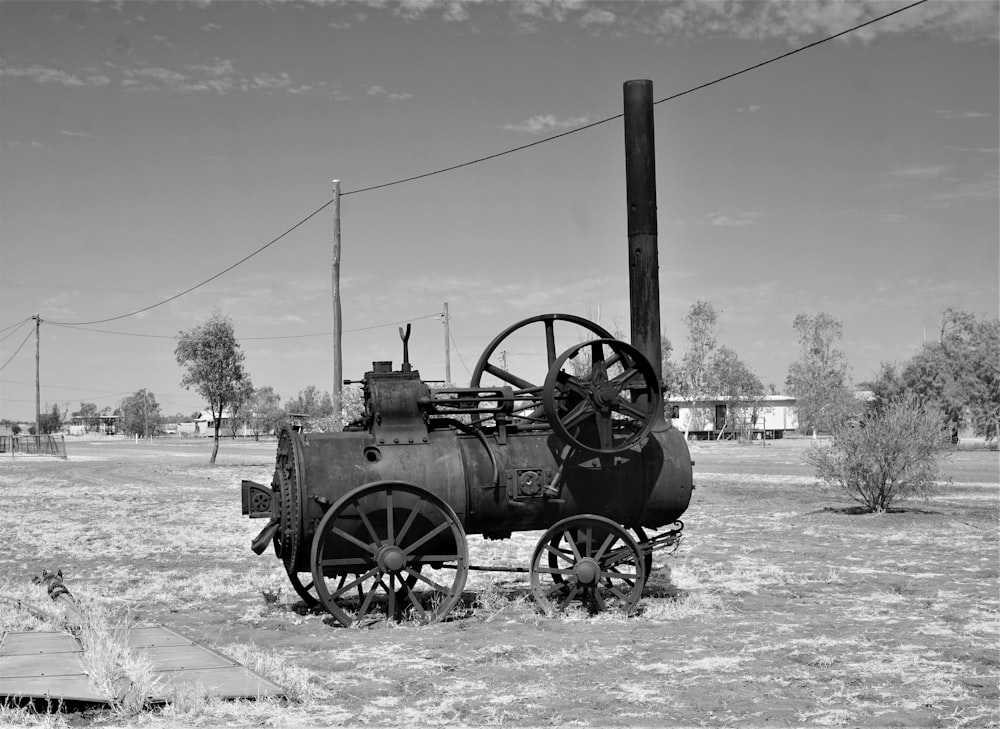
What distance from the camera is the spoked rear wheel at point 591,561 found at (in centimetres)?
1012

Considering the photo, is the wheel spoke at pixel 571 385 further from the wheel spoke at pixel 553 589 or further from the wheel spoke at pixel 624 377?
the wheel spoke at pixel 553 589

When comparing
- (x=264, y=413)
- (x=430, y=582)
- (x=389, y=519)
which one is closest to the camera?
(x=389, y=519)

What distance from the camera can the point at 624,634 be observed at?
372 inches

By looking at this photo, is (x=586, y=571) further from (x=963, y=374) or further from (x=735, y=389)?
(x=735, y=389)

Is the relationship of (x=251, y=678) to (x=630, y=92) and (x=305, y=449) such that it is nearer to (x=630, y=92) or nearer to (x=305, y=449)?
(x=305, y=449)

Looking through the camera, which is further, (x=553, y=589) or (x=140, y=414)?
(x=140, y=414)

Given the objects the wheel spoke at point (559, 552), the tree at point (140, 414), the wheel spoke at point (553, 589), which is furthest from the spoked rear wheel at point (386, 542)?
the tree at point (140, 414)

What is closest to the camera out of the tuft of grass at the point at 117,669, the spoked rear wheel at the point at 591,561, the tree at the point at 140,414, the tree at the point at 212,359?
the tuft of grass at the point at 117,669

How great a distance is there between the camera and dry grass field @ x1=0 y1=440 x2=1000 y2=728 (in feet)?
22.5

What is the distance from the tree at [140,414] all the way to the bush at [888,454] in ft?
412

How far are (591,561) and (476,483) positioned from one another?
52.6 inches

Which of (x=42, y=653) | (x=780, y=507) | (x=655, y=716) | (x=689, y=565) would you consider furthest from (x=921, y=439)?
(x=42, y=653)

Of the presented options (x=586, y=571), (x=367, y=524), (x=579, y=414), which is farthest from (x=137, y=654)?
(x=579, y=414)

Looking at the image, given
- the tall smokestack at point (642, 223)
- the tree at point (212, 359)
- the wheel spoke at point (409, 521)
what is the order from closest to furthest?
the wheel spoke at point (409, 521) → the tall smokestack at point (642, 223) → the tree at point (212, 359)
